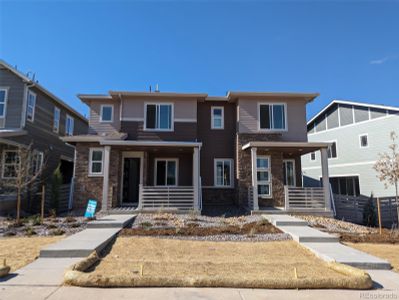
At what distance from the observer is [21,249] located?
6.23 m

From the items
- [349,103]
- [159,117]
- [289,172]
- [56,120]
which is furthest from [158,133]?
[349,103]

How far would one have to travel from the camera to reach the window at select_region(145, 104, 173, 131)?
540 inches

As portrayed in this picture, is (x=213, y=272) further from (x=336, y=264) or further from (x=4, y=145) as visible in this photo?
(x=4, y=145)

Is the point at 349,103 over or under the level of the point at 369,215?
over

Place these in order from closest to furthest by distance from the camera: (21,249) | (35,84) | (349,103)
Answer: (21,249), (35,84), (349,103)

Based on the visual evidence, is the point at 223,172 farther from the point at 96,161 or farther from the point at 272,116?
the point at 96,161

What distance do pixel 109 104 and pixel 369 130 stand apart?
58.7 feet

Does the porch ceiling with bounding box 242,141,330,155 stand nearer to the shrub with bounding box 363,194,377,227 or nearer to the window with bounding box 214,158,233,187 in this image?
the window with bounding box 214,158,233,187

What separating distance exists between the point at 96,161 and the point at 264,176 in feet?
28.2

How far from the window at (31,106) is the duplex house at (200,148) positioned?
2.91m

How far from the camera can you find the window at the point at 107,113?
14193 millimetres

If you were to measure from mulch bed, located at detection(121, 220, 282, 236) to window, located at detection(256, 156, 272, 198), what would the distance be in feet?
12.6

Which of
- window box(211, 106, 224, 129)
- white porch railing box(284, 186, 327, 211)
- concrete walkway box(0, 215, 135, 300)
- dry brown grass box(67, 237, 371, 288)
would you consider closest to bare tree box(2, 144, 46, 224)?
concrete walkway box(0, 215, 135, 300)

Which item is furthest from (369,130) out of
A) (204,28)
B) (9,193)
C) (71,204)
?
(9,193)
